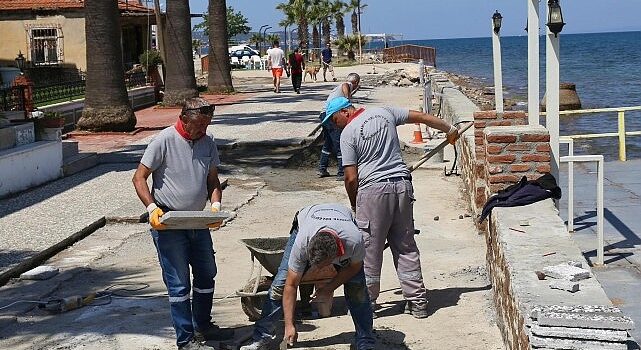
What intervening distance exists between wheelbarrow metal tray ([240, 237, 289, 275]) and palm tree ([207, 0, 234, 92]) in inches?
1029

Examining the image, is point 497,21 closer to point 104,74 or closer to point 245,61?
point 104,74

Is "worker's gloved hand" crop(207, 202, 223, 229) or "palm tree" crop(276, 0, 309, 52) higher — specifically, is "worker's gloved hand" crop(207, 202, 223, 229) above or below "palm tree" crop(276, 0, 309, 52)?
below

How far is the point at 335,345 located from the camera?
688 centimetres

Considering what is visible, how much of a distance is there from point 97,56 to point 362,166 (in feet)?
46.7

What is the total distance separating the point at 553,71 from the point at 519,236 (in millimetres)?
2464

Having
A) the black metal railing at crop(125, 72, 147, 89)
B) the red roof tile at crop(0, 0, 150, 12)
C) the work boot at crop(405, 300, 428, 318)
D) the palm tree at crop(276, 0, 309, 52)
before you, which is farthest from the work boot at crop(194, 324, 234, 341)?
the palm tree at crop(276, 0, 309, 52)

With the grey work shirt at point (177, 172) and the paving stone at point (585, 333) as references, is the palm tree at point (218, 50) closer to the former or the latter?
the grey work shirt at point (177, 172)

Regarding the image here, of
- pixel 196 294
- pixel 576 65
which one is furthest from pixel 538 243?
pixel 576 65

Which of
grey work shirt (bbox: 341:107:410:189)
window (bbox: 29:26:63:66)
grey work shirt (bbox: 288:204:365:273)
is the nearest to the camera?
grey work shirt (bbox: 288:204:365:273)

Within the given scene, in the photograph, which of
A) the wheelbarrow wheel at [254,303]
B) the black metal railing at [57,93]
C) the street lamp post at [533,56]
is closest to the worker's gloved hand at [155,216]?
the wheelbarrow wheel at [254,303]

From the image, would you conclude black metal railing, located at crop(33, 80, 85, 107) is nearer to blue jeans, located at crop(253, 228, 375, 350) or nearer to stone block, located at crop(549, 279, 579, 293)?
blue jeans, located at crop(253, 228, 375, 350)

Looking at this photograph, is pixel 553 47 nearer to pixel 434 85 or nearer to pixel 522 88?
pixel 434 85

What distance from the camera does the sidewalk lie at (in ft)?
23.5

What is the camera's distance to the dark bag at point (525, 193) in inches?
301
